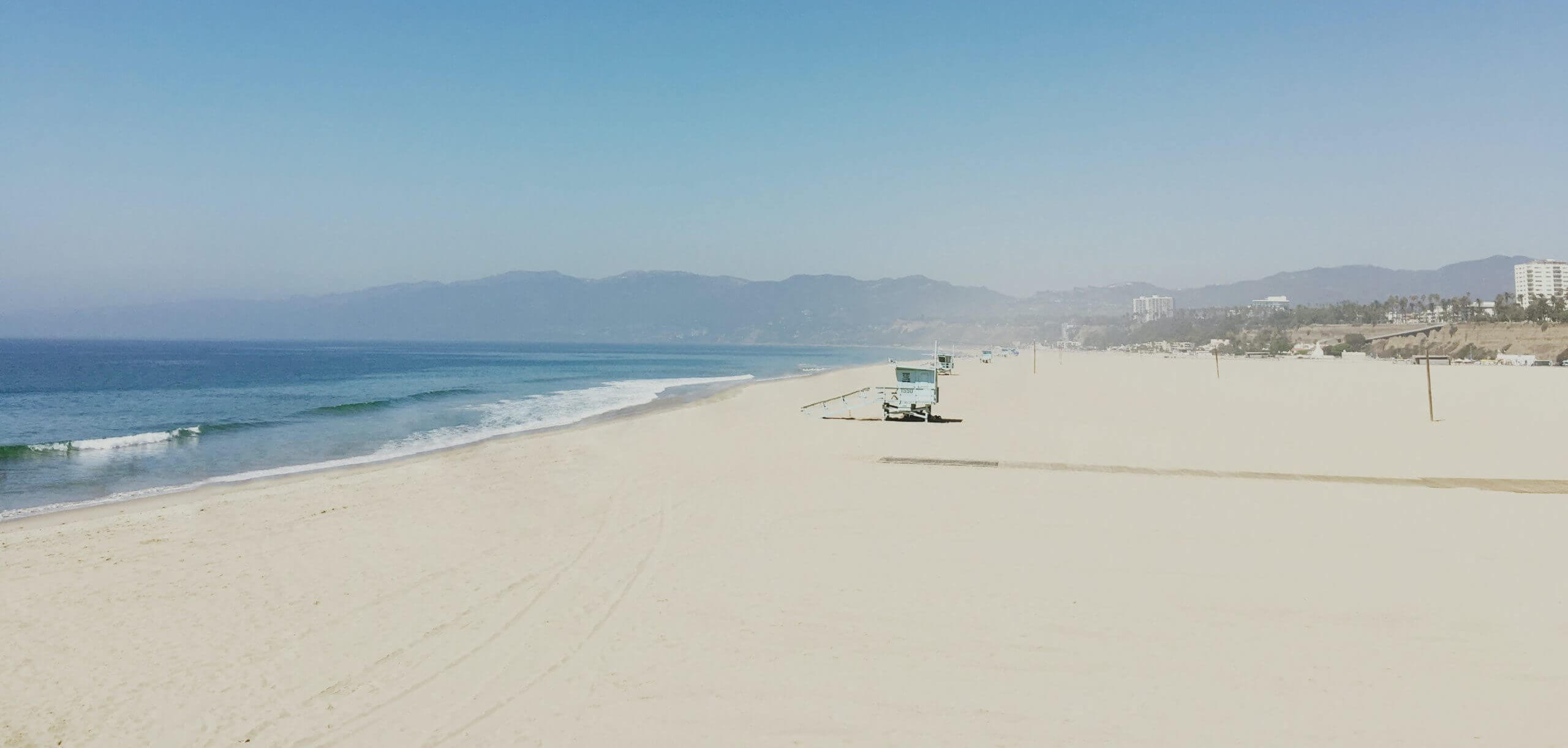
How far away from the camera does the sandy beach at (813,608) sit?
4520 millimetres

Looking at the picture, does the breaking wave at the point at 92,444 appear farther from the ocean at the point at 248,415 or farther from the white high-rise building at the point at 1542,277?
the white high-rise building at the point at 1542,277

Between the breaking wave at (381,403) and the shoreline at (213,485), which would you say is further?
the breaking wave at (381,403)

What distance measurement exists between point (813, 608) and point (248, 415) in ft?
91.0

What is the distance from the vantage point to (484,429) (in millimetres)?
22547

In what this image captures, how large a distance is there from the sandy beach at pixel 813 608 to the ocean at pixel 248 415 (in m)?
3.43

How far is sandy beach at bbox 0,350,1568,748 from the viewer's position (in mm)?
4520

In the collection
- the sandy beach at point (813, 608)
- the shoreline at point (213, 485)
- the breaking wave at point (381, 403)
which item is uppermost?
the breaking wave at point (381, 403)

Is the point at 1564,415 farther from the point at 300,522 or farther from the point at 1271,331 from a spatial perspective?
the point at 1271,331

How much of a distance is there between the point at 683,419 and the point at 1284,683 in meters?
19.5

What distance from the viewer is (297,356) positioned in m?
89.2

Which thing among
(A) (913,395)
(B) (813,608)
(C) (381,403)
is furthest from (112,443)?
(B) (813,608)

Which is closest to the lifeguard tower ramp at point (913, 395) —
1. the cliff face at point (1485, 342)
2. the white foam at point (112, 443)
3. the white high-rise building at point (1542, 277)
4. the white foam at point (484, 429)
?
the white foam at point (484, 429)

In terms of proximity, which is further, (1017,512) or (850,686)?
(1017,512)

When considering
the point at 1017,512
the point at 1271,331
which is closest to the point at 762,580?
the point at 1017,512
